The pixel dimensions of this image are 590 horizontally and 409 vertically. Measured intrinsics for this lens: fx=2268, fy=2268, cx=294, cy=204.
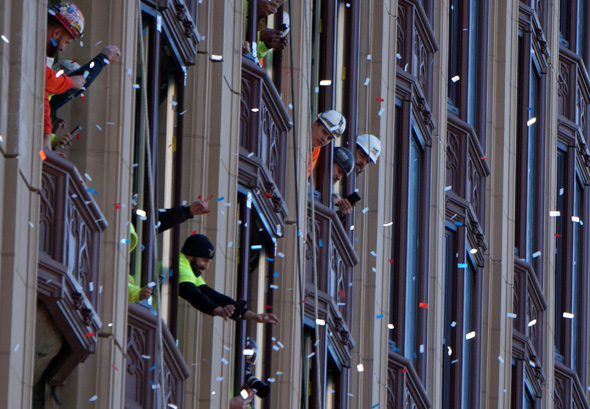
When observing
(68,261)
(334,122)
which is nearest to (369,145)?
(334,122)

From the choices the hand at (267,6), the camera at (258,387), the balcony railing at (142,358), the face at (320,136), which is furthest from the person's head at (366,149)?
the balcony railing at (142,358)

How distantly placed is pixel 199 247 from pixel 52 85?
3.50 metres

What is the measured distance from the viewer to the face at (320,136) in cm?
2755

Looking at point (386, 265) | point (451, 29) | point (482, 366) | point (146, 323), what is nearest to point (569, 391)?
point (482, 366)

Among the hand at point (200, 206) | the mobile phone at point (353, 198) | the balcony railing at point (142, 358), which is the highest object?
the mobile phone at point (353, 198)

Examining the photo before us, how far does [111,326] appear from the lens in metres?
20.5

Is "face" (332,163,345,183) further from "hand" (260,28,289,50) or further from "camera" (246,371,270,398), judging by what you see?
"camera" (246,371,270,398)

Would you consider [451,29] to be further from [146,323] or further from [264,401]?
[146,323]

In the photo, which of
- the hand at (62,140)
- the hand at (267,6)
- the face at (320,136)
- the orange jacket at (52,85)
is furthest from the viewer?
the face at (320,136)

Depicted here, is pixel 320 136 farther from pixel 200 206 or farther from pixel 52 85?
pixel 52 85

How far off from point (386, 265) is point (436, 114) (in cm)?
407

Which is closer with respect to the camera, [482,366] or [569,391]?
[482,366]

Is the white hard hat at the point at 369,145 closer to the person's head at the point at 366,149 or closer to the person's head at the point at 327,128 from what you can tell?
the person's head at the point at 366,149

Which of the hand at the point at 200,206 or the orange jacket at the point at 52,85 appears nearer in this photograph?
the orange jacket at the point at 52,85
